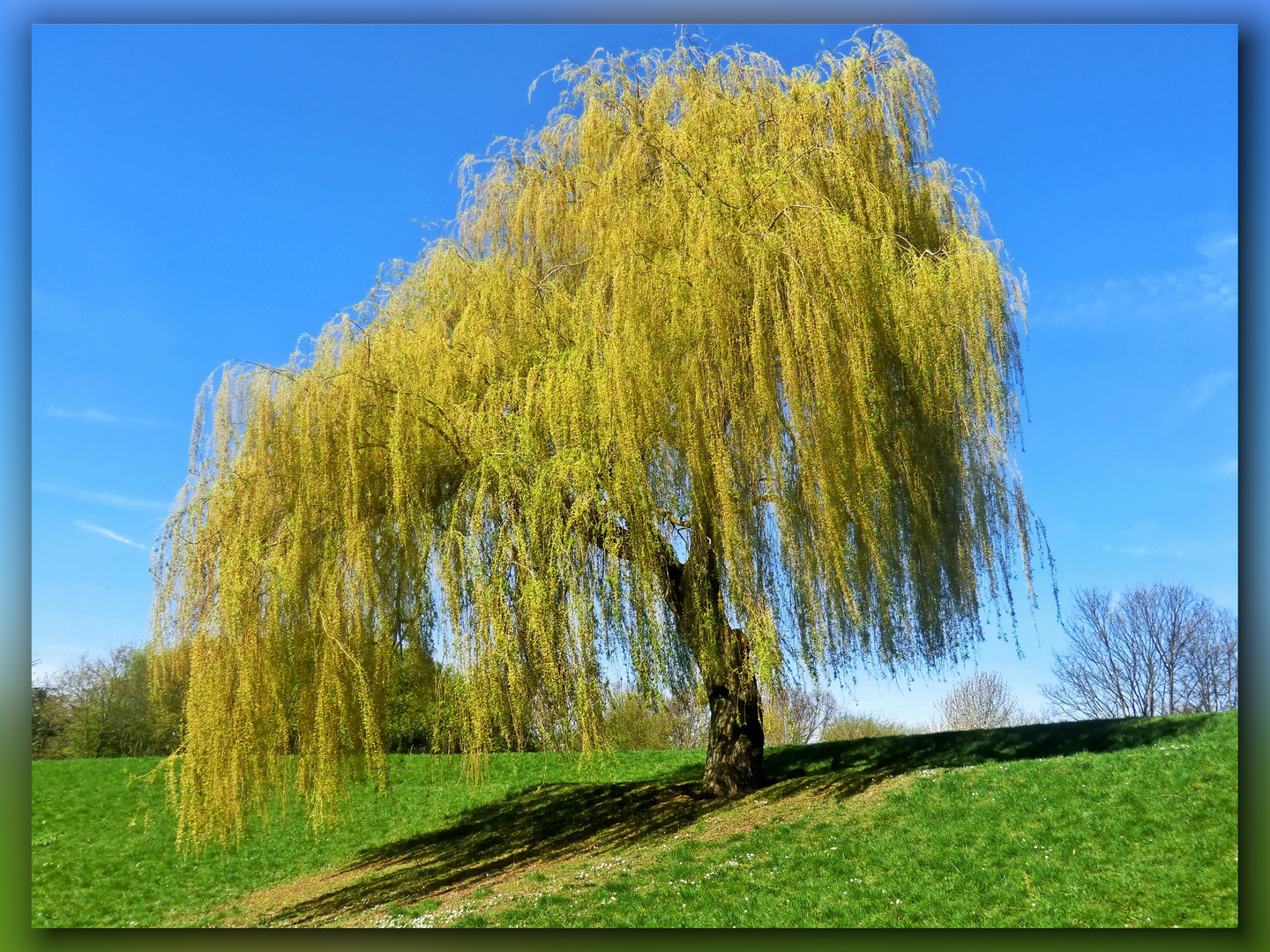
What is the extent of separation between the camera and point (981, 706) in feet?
38.9

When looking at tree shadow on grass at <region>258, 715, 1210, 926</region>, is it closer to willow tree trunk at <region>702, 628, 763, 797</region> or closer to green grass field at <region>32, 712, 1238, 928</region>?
green grass field at <region>32, 712, 1238, 928</region>

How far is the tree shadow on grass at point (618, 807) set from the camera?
7562 millimetres

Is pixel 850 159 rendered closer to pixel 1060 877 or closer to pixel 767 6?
pixel 767 6

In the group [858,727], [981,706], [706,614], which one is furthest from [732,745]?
[858,727]

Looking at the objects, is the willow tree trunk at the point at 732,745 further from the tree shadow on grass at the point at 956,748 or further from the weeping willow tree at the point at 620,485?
the weeping willow tree at the point at 620,485

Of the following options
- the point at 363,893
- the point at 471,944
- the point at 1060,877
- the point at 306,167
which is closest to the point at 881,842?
the point at 1060,877

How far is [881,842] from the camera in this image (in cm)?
657

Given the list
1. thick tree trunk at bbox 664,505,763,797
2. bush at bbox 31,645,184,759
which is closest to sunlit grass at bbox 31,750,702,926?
bush at bbox 31,645,184,759

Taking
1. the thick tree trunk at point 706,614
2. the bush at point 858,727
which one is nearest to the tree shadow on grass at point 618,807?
the thick tree trunk at point 706,614

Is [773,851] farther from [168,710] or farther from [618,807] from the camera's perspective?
[168,710]

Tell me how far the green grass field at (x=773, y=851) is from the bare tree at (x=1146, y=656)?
2.16 ft

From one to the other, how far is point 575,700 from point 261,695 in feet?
7.24

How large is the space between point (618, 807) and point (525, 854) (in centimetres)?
150

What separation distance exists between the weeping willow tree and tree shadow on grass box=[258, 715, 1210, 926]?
1.47 meters
